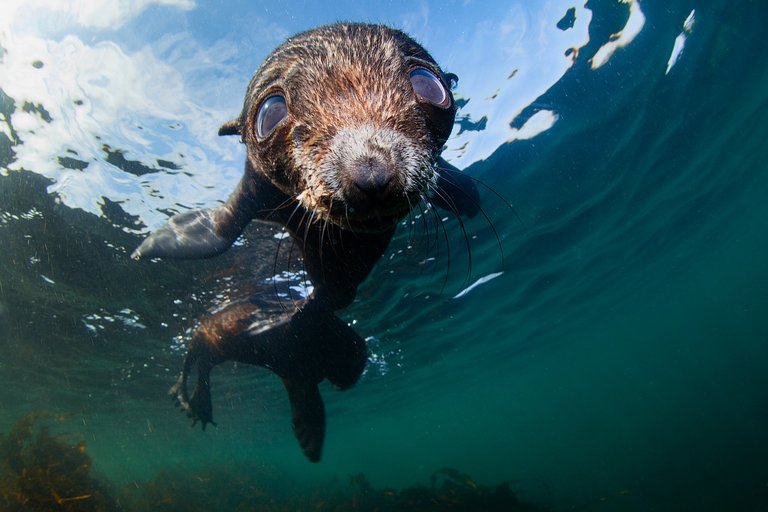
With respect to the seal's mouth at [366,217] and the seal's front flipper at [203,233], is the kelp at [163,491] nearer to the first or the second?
the seal's front flipper at [203,233]

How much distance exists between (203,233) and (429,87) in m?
3.31

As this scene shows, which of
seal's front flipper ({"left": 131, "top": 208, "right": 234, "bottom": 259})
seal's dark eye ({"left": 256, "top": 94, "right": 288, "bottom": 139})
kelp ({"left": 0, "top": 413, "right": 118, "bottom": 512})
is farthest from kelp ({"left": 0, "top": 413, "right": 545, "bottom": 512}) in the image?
seal's dark eye ({"left": 256, "top": 94, "right": 288, "bottom": 139})

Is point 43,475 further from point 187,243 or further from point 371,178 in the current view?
point 371,178

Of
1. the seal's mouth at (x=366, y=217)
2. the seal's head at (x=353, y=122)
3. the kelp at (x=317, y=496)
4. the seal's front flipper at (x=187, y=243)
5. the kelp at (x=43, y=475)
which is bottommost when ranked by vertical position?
the kelp at (x=317, y=496)

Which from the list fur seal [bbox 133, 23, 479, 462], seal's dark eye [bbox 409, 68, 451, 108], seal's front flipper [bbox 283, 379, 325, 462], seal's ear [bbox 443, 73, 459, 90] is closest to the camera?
fur seal [bbox 133, 23, 479, 462]

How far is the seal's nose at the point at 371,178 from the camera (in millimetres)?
1428

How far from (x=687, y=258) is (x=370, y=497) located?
28.0m

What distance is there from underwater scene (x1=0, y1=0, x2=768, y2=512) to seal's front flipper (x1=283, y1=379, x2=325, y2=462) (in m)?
0.08

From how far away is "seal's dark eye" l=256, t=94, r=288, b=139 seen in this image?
2088 mm

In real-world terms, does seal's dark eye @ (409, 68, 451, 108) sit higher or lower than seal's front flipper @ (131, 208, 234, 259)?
lower

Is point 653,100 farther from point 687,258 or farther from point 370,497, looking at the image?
point 687,258

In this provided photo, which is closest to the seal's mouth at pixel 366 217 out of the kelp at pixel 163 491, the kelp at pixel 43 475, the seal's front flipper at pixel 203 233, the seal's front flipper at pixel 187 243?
the seal's front flipper at pixel 203 233

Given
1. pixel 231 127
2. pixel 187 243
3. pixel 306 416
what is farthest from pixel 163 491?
pixel 231 127

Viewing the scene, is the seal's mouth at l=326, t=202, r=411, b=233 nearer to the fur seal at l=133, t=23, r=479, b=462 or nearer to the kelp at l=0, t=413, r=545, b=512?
the fur seal at l=133, t=23, r=479, b=462
